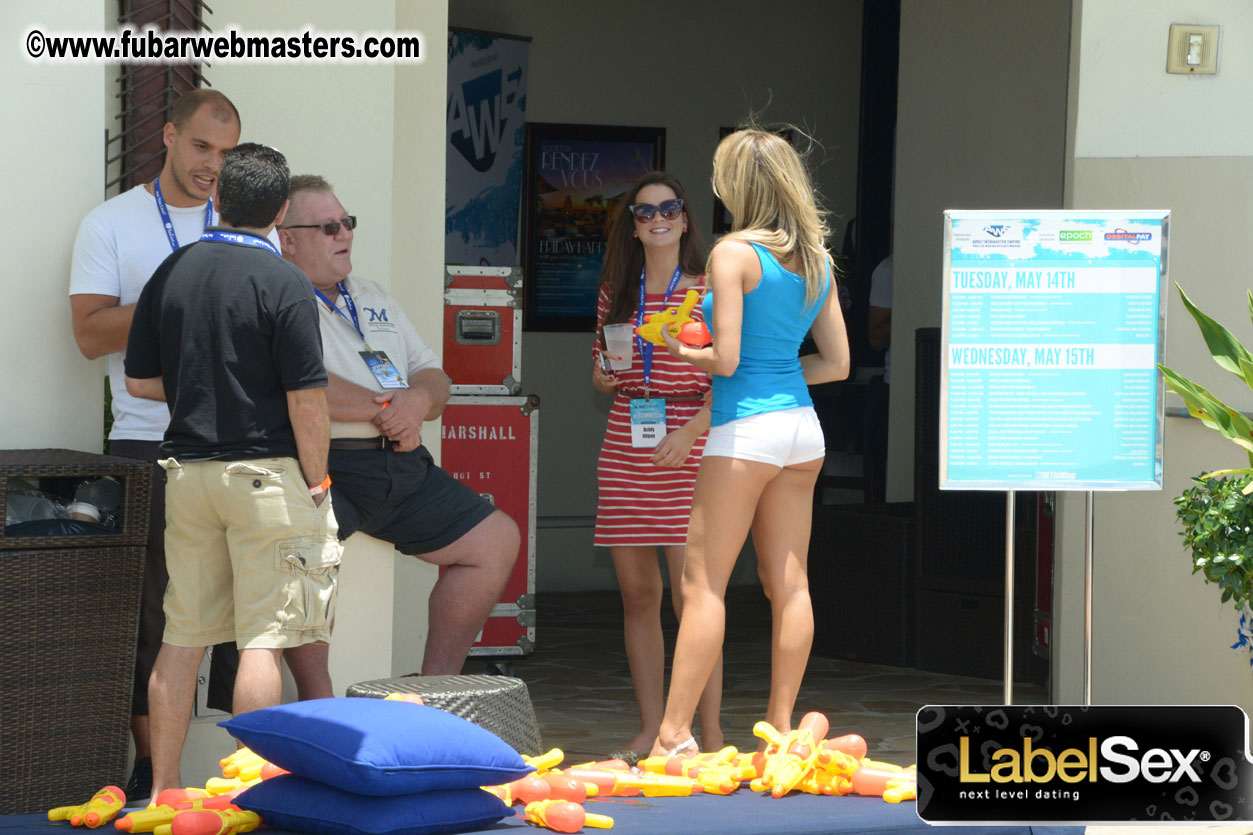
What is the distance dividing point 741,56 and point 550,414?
253cm

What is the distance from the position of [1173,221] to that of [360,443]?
118 inches

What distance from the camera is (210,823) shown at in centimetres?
335

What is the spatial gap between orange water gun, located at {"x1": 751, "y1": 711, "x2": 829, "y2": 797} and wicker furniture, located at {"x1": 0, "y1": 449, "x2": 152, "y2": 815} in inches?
65.7

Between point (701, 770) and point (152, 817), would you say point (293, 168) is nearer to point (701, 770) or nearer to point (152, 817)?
point (152, 817)

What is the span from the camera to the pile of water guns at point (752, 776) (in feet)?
12.3

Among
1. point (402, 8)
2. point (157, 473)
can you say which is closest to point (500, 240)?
point (402, 8)

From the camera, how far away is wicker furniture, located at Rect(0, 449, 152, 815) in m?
3.79

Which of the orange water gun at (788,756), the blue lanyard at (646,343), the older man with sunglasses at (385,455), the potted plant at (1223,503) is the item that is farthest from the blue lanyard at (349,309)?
the potted plant at (1223,503)

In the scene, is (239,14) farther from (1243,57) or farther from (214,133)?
(1243,57)

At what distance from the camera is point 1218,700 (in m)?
5.34

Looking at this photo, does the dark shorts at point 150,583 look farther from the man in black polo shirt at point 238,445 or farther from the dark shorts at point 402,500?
the dark shorts at point 402,500

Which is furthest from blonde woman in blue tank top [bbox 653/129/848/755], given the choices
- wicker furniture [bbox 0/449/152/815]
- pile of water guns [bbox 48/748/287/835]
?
wicker furniture [bbox 0/449/152/815]

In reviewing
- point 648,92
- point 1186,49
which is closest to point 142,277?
point 1186,49

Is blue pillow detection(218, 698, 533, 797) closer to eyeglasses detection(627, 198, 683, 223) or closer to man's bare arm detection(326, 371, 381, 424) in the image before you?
man's bare arm detection(326, 371, 381, 424)
